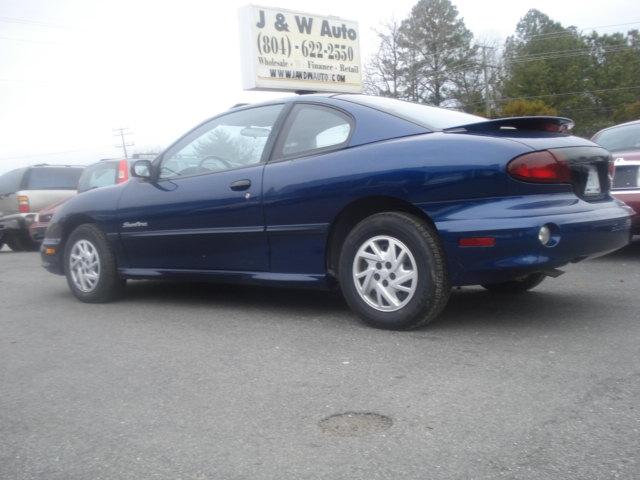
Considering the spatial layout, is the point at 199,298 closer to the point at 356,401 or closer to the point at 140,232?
the point at 140,232

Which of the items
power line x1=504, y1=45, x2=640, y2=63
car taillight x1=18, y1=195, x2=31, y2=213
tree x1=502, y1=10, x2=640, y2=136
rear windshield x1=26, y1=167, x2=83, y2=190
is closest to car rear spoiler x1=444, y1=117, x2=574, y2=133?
car taillight x1=18, y1=195, x2=31, y2=213

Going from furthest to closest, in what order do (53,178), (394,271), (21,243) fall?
(53,178) < (21,243) < (394,271)

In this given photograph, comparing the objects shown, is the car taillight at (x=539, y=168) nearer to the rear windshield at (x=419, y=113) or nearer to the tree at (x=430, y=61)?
the rear windshield at (x=419, y=113)

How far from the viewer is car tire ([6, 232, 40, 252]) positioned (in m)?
13.6

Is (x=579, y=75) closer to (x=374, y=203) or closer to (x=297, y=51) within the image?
(x=297, y=51)

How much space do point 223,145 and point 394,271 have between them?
6.14 feet

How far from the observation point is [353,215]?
190 inches

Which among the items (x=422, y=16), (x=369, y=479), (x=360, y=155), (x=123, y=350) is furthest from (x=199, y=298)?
(x=422, y=16)

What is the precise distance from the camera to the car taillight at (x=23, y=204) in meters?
13.5

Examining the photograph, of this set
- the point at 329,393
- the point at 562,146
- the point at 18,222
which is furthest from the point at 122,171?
the point at 329,393

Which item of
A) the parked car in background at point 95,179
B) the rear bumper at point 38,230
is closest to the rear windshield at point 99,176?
the parked car in background at point 95,179

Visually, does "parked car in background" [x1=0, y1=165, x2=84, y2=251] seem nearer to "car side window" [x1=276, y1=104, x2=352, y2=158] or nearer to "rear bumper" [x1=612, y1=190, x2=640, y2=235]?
Answer: "car side window" [x1=276, y1=104, x2=352, y2=158]

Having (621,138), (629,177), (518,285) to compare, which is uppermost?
(621,138)

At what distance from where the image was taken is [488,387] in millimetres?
3479
